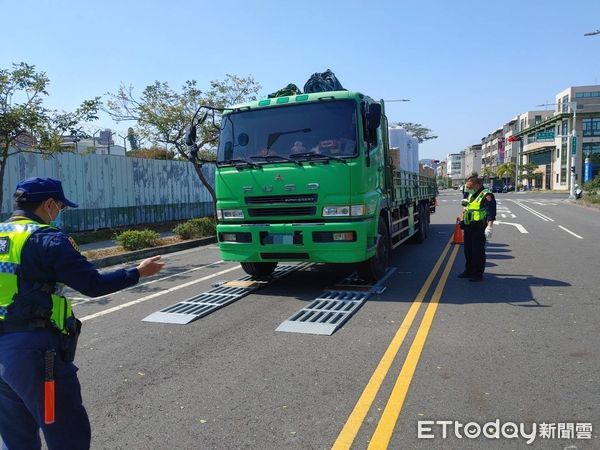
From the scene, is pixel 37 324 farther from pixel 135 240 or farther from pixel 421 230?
pixel 421 230

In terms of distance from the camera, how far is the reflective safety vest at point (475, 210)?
8.38 metres

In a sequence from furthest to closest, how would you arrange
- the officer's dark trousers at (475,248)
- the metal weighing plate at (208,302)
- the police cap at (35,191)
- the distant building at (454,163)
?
the distant building at (454,163)
the officer's dark trousers at (475,248)
the metal weighing plate at (208,302)
the police cap at (35,191)

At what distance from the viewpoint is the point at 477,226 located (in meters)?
8.45

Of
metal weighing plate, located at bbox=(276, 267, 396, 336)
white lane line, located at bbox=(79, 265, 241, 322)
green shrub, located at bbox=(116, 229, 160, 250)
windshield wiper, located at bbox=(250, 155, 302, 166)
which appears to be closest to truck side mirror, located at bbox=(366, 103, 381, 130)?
windshield wiper, located at bbox=(250, 155, 302, 166)

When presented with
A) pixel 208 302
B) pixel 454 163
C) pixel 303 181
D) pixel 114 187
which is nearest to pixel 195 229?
pixel 114 187

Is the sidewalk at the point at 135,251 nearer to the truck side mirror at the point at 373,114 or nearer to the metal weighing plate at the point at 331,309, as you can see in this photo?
the metal weighing plate at the point at 331,309

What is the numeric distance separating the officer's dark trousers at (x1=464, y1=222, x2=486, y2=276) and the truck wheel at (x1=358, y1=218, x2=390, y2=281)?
144 cm

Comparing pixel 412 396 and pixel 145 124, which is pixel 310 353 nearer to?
pixel 412 396

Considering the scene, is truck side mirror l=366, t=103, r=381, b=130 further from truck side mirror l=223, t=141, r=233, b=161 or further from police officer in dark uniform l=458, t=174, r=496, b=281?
police officer in dark uniform l=458, t=174, r=496, b=281

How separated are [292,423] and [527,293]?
5.17 meters

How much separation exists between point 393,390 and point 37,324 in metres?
2.72

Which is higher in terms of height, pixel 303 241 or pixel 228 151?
pixel 228 151

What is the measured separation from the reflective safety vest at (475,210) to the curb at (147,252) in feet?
23.6

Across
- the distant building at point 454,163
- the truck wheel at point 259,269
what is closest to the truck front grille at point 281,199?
the truck wheel at point 259,269
